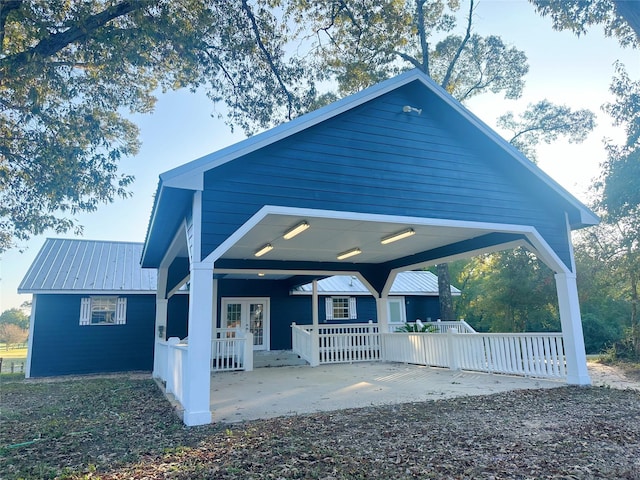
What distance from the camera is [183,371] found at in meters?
5.84

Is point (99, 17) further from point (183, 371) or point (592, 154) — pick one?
point (592, 154)

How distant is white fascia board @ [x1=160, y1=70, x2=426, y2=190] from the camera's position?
18.2 ft

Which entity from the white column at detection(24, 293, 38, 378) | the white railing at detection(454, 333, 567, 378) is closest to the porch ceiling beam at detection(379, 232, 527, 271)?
the white railing at detection(454, 333, 567, 378)

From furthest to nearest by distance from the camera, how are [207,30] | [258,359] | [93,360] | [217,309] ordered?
[217,309] → [258,359] → [93,360] → [207,30]

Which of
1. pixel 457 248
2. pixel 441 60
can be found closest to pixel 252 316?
pixel 457 248

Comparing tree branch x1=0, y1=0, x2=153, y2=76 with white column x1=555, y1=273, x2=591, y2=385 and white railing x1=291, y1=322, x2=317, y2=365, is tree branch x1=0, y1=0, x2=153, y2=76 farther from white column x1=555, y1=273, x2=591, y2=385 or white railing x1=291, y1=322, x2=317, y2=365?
white column x1=555, y1=273, x2=591, y2=385

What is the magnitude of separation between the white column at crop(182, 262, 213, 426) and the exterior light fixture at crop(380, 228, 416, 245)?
4146 millimetres

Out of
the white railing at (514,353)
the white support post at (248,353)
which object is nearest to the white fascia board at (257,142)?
the white railing at (514,353)

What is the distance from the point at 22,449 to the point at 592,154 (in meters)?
14.8

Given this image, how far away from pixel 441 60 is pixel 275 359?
1371cm

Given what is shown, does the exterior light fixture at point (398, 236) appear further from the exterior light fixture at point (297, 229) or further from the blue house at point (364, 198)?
the exterior light fixture at point (297, 229)

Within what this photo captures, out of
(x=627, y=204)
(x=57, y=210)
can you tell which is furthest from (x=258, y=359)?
(x=627, y=204)

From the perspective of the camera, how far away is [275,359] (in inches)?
525

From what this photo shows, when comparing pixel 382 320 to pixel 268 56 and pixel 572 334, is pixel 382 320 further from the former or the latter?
pixel 268 56
